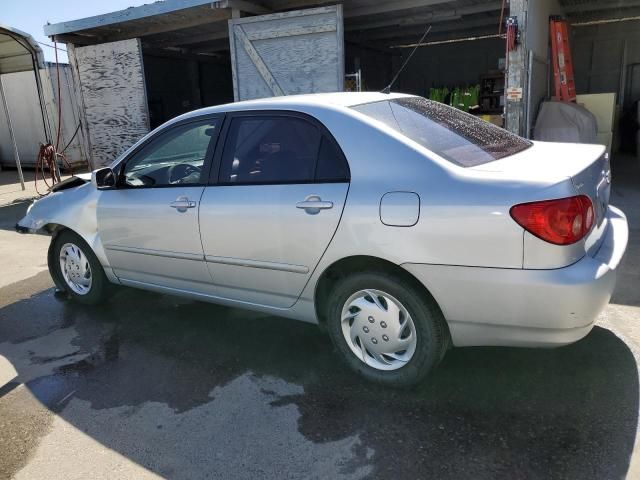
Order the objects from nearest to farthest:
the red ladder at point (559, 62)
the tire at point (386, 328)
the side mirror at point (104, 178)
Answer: the tire at point (386, 328) < the side mirror at point (104, 178) < the red ladder at point (559, 62)

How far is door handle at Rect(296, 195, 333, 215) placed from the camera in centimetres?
292

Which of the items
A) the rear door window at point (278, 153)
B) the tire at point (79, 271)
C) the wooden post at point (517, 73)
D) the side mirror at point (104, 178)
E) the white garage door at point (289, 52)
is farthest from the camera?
the white garage door at point (289, 52)

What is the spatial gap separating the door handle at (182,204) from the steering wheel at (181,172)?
6.1 inches

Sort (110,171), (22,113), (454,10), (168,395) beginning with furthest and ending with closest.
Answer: (22,113), (454,10), (110,171), (168,395)

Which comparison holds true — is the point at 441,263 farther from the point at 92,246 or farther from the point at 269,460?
the point at 92,246

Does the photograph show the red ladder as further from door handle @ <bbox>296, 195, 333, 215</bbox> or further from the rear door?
door handle @ <bbox>296, 195, 333, 215</bbox>

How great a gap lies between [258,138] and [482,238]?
5.25ft

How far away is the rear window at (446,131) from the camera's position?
2891mm

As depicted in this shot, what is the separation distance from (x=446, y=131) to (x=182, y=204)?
179cm

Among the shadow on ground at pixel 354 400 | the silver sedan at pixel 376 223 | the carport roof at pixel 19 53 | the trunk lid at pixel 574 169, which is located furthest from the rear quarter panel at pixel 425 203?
the carport roof at pixel 19 53

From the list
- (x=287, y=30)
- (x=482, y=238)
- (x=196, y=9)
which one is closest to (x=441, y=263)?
(x=482, y=238)

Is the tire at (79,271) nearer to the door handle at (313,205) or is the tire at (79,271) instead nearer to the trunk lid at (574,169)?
the door handle at (313,205)

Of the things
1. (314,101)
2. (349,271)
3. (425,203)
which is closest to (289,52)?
(314,101)

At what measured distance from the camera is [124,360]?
3.60 metres
